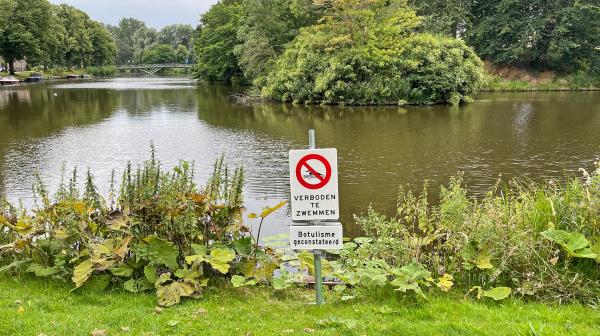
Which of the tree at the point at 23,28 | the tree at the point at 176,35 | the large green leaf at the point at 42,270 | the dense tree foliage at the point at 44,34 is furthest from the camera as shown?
the tree at the point at 176,35

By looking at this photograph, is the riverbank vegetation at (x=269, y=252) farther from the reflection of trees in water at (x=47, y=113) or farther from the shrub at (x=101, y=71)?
the shrub at (x=101, y=71)

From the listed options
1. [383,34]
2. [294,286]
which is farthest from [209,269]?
[383,34]

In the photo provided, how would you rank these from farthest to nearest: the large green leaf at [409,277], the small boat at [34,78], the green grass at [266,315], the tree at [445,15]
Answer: the small boat at [34,78] < the tree at [445,15] < the large green leaf at [409,277] < the green grass at [266,315]

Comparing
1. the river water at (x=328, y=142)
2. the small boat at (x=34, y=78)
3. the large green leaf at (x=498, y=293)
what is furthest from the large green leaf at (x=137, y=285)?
the small boat at (x=34, y=78)

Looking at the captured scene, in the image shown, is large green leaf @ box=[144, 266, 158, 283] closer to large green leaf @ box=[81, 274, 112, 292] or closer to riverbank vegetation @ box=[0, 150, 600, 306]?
riverbank vegetation @ box=[0, 150, 600, 306]

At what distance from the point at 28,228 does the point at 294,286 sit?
309cm

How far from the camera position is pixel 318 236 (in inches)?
182

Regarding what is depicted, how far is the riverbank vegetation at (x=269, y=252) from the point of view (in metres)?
5.16

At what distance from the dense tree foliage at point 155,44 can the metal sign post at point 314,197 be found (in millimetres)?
125752

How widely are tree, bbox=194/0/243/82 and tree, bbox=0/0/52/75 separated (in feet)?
73.4

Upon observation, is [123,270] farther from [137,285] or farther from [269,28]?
[269,28]

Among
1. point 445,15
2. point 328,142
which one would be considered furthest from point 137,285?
point 445,15

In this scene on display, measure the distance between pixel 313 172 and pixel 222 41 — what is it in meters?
56.1

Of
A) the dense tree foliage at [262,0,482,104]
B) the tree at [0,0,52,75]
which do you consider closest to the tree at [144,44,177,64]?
the tree at [0,0,52,75]
